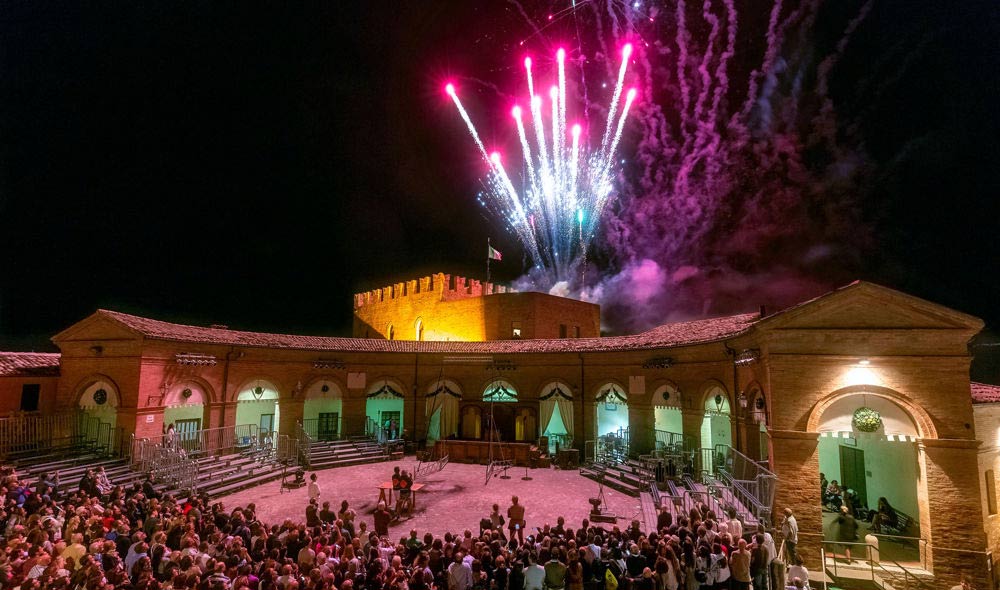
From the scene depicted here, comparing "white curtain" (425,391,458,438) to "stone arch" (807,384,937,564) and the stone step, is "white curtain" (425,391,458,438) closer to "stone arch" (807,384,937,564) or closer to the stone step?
the stone step

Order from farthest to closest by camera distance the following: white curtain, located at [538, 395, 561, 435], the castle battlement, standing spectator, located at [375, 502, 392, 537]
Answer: the castle battlement, white curtain, located at [538, 395, 561, 435], standing spectator, located at [375, 502, 392, 537]

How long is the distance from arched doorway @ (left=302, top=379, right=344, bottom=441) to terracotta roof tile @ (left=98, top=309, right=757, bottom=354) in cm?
215

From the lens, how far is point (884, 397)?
13148 mm

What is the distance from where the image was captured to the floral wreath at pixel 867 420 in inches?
509

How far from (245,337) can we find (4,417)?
348 inches

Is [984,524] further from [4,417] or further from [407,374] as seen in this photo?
[4,417]

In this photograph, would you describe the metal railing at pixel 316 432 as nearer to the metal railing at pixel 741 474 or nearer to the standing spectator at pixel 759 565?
the metal railing at pixel 741 474

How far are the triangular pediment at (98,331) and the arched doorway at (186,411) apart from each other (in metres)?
2.83

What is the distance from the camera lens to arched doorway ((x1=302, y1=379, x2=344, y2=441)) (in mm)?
26375

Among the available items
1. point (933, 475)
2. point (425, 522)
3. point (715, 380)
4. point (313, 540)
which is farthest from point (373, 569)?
point (715, 380)

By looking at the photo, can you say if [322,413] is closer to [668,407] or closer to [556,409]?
[556,409]

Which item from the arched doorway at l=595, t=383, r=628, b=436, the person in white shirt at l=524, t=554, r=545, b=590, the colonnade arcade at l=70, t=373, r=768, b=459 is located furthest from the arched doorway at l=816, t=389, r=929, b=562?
the arched doorway at l=595, t=383, r=628, b=436

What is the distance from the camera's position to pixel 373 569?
29.0 feet

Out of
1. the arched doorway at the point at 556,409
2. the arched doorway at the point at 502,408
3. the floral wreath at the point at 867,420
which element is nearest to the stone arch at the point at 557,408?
the arched doorway at the point at 556,409
